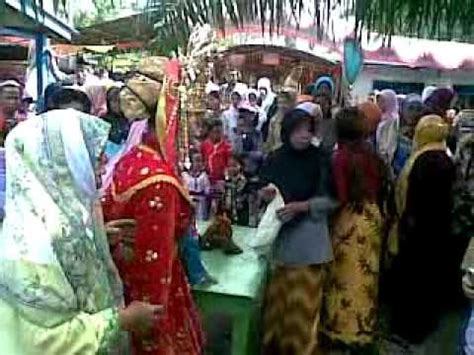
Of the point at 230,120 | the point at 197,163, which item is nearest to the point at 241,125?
the point at 230,120

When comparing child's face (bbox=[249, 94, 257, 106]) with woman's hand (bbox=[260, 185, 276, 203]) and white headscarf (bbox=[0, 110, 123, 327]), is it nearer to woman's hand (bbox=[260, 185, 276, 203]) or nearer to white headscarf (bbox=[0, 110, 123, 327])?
woman's hand (bbox=[260, 185, 276, 203])

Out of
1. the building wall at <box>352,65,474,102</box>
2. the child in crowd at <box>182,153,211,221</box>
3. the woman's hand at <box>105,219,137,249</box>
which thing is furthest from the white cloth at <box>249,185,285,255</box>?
the building wall at <box>352,65,474,102</box>

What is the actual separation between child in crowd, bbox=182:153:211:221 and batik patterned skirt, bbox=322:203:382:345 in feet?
2.63

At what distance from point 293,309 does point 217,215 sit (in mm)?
613

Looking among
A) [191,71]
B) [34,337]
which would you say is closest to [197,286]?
[191,71]

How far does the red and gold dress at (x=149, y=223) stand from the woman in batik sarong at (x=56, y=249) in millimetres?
548

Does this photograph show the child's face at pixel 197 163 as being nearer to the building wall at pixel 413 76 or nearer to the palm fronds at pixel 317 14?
the palm fronds at pixel 317 14

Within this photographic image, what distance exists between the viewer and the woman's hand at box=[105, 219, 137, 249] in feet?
9.07

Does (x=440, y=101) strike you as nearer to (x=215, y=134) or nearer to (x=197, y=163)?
(x=215, y=134)

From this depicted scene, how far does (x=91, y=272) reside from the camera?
2.21 metres

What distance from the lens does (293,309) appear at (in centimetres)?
412

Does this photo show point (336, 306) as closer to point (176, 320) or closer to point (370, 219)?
point (370, 219)

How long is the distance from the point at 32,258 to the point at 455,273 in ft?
9.06

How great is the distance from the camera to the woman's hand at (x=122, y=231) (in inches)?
109
